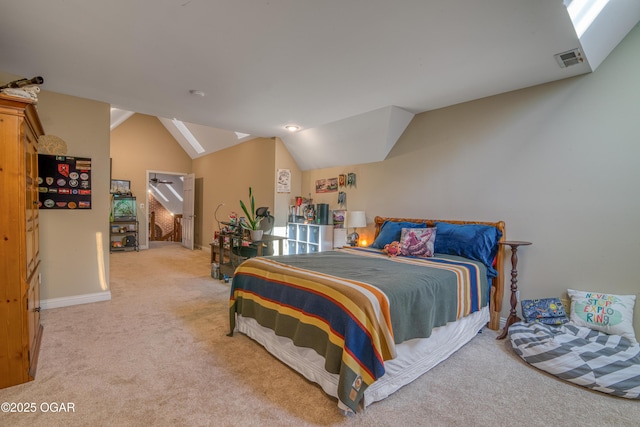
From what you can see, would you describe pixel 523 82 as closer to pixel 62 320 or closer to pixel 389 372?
pixel 389 372

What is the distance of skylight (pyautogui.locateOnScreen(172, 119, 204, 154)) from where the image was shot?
722 centimetres

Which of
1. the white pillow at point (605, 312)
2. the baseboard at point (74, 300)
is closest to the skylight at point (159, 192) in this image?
the baseboard at point (74, 300)

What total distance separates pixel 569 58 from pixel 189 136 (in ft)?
24.3

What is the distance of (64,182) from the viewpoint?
3.30 m

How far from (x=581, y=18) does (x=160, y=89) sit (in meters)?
3.72

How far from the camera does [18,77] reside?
289cm

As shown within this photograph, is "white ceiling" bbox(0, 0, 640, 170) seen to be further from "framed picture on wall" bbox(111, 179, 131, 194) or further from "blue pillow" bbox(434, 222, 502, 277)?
"framed picture on wall" bbox(111, 179, 131, 194)

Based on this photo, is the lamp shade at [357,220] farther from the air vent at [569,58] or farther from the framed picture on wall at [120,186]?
the framed picture on wall at [120,186]

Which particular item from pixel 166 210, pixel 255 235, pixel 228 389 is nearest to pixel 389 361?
pixel 228 389

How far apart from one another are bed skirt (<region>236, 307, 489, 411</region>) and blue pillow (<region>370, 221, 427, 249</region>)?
3.95 ft

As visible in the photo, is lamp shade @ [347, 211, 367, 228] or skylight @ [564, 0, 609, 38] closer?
skylight @ [564, 0, 609, 38]

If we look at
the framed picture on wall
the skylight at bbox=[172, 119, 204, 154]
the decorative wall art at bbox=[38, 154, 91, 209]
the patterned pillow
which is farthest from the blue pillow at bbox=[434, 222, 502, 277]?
the framed picture on wall

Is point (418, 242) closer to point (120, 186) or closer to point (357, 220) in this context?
point (357, 220)

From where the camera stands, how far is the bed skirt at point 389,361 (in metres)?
1.80
